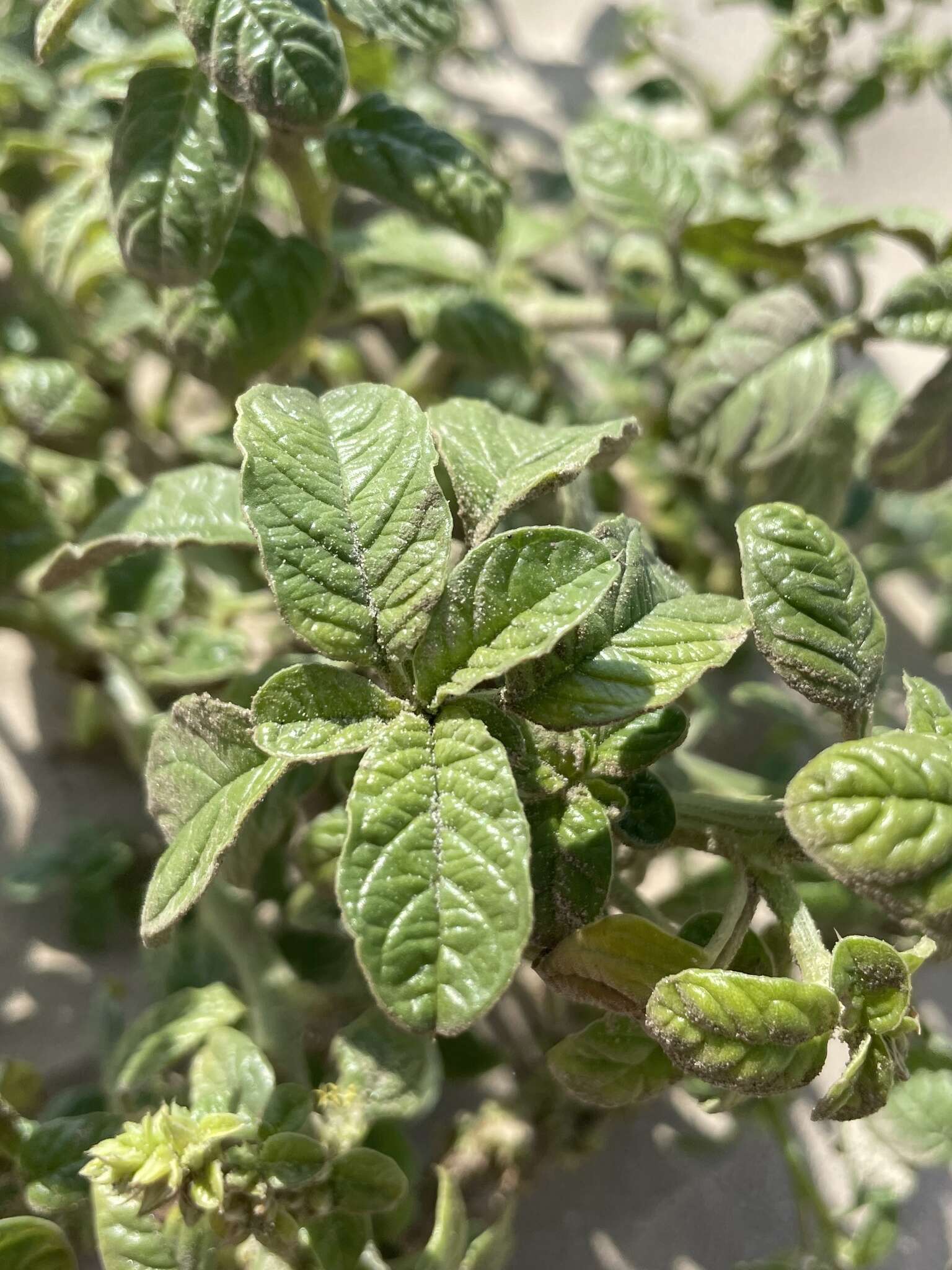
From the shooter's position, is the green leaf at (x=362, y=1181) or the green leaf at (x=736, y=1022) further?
the green leaf at (x=362, y=1181)

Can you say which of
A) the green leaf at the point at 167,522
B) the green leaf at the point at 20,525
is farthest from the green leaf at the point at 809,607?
the green leaf at the point at 20,525

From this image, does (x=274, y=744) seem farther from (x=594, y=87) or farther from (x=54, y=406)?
(x=594, y=87)

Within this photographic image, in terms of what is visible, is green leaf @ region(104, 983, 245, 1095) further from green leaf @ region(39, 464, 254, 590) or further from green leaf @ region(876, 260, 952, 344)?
green leaf @ region(876, 260, 952, 344)

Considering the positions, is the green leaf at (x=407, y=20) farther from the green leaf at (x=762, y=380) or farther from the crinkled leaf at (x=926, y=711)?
the crinkled leaf at (x=926, y=711)

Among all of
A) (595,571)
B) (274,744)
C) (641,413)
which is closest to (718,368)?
(641,413)

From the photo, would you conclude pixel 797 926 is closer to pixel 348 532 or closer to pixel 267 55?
pixel 348 532

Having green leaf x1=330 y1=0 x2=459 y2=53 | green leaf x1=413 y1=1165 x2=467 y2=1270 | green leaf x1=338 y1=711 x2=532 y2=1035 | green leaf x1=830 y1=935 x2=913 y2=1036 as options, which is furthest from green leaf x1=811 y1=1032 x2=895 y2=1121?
green leaf x1=330 y1=0 x2=459 y2=53
